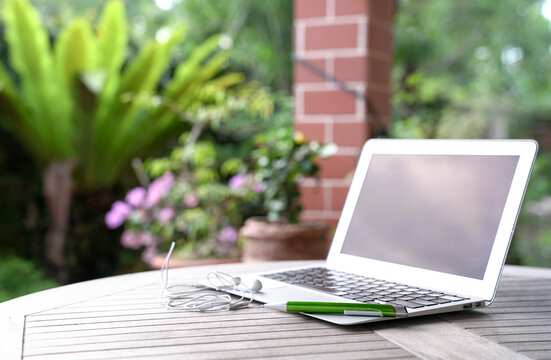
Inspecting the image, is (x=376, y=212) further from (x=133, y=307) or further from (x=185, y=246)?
(x=185, y=246)

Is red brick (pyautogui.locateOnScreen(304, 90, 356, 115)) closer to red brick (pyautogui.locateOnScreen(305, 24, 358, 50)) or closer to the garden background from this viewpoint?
red brick (pyautogui.locateOnScreen(305, 24, 358, 50))

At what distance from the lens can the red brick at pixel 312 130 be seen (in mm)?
2799

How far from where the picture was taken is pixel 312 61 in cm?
278

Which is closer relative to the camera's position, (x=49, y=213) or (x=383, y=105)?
(x=383, y=105)

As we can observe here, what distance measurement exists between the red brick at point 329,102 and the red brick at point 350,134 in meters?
0.06

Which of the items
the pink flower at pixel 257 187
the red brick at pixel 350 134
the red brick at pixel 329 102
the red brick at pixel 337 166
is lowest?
the pink flower at pixel 257 187

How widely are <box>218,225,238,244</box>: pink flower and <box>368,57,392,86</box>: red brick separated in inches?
36.2

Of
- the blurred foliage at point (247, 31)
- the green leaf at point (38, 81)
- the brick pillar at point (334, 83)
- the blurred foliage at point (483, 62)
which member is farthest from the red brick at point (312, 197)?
the blurred foliage at point (483, 62)

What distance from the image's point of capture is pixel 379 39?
284cm

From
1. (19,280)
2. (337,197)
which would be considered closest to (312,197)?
(337,197)

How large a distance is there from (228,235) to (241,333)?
6.96 feet

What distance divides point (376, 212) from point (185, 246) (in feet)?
6.70

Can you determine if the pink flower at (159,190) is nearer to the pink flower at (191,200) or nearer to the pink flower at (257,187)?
the pink flower at (191,200)

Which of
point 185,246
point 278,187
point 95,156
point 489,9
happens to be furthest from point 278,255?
point 489,9
